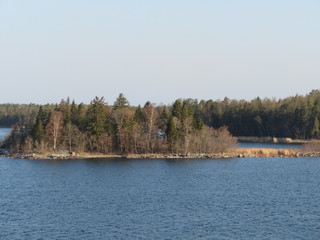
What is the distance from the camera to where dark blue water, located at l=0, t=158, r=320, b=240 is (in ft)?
128

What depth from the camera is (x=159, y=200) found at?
50.8m

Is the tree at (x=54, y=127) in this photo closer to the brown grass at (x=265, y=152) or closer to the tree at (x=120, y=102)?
the tree at (x=120, y=102)

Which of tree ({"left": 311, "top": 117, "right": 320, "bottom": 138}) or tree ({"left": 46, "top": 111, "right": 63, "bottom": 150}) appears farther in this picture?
tree ({"left": 311, "top": 117, "right": 320, "bottom": 138})

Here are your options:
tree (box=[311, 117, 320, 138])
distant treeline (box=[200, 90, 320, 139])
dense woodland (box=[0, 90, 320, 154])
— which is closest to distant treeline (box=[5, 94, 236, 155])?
dense woodland (box=[0, 90, 320, 154])

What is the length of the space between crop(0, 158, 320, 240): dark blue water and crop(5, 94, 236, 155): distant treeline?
10590mm

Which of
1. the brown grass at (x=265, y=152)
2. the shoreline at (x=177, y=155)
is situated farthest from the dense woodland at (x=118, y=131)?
the brown grass at (x=265, y=152)

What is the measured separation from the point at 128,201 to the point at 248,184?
17.7 meters

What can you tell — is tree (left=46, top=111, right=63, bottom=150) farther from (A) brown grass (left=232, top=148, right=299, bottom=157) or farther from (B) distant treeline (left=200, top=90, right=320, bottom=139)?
(B) distant treeline (left=200, top=90, right=320, bottom=139)

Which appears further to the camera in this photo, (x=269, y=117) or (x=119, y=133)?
(x=269, y=117)

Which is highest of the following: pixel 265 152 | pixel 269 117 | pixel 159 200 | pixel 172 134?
pixel 269 117

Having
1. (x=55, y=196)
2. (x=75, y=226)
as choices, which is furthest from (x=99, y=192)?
(x=75, y=226)

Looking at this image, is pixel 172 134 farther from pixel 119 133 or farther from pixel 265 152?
pixel 265 152

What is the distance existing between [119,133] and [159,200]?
4207 cm

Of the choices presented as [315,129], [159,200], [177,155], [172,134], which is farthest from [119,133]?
[315,129]
